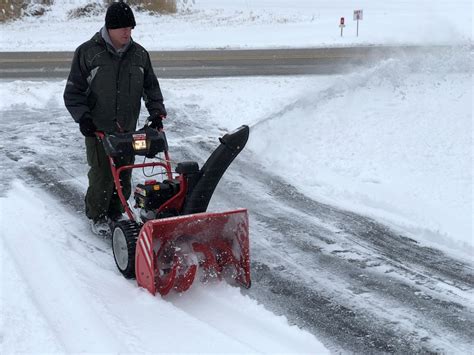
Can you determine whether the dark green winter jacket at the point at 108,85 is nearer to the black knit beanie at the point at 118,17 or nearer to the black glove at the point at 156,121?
the black glove at the point at 156,121

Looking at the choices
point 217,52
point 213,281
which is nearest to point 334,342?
point 213,281

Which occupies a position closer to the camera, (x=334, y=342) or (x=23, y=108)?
(x=334, y=342)

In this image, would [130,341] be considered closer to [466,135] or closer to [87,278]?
[87,278]

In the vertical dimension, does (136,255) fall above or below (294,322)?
above

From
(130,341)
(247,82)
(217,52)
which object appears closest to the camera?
(130,341)

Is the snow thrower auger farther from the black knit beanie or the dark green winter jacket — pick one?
the black knit beanie

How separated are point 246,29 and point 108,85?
1980 cm

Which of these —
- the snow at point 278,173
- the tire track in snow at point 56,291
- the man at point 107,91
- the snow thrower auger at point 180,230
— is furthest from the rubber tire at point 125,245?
the man at point 107,91

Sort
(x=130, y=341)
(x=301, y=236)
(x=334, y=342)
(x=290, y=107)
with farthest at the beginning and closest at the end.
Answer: (x=290, y=107)
(x=301, y=236)
(x=334, y=342)
(x=130, y=341)

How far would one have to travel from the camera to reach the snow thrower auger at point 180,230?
14.3 ft

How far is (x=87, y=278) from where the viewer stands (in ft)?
15.2

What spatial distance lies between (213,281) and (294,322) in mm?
743

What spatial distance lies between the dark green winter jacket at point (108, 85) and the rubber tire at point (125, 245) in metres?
0.99

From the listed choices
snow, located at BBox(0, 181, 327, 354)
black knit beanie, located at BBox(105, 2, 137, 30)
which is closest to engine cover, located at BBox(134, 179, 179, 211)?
snow, located at BBox(0, 181, 327, 354)
